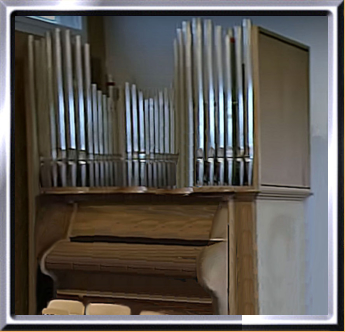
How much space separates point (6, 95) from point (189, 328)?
54 centimetres

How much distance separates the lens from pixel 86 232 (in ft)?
3.11

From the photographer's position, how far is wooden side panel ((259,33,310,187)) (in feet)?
3.07

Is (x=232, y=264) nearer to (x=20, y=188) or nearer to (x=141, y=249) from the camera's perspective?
(x=141, y=249)

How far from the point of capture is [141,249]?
3.09 feet

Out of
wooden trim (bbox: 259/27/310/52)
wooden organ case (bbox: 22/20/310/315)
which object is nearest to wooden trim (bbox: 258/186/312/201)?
wooden organ case (bbox: 22/20/310/315)

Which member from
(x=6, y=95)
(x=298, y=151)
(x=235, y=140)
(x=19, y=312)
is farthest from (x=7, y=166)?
(x=298, y=151)

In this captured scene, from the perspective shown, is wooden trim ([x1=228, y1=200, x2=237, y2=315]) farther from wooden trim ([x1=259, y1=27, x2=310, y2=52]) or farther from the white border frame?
wooden trim ([x1=259, y1=27, x2=310, y2=52])

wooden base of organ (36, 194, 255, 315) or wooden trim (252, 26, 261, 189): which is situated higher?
wooden trim (252, 26, 261, 189)

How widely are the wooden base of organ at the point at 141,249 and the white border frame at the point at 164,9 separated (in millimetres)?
41

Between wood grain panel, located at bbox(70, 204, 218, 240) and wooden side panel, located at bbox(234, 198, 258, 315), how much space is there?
0.17ft

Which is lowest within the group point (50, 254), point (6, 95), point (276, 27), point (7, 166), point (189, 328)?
point (189, 328)

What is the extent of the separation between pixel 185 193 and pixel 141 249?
13 centimetres

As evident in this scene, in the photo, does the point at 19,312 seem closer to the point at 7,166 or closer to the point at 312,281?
the point at 7,166

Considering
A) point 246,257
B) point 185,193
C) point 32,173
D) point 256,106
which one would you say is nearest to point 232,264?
point 246,257
